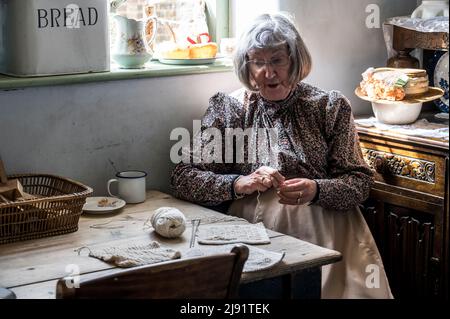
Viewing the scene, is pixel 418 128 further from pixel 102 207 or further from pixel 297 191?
pixel 102 207

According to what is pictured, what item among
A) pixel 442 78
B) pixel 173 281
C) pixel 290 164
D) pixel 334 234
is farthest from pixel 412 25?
pixel 173 281

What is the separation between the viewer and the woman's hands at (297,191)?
2557mm

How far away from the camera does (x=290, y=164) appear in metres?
2.68

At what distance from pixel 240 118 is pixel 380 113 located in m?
0.57

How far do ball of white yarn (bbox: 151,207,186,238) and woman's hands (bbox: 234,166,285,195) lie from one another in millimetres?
356

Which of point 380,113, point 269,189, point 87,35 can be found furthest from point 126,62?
point 380,113

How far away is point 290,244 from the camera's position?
2256 mm

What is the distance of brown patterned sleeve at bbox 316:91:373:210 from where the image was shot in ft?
8.71

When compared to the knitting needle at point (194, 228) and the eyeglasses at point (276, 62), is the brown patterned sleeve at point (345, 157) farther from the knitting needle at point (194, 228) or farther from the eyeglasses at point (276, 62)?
the knitting needle at point (194, 228)

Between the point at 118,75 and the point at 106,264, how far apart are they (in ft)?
2.77

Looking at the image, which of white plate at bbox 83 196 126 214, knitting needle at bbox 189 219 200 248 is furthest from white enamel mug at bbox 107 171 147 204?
knitting needle at bbox 189 219 200 248

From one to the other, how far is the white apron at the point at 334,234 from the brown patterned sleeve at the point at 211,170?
0.11 m
